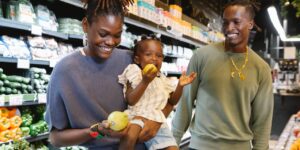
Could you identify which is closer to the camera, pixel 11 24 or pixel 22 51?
pixel 11 24

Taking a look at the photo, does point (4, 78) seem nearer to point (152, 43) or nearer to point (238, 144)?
point (152, 43)

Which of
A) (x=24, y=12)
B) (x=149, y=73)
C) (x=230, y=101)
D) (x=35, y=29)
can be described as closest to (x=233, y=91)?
(x=230, y=101)

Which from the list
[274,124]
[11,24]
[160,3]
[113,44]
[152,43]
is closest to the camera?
[113,44]

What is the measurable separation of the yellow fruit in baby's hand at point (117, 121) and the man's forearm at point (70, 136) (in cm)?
11

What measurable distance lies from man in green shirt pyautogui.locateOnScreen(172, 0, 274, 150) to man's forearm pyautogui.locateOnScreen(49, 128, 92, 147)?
122cm

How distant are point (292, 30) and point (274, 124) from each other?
52.6 feet

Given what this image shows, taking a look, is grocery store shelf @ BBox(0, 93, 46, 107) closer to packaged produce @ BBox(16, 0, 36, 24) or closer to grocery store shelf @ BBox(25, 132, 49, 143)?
grocery store shelf @ BBox(25, 132, 49, 143)

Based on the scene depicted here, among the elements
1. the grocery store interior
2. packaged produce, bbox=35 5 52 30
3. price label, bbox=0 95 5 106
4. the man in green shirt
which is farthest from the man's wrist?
packaged produce, bbox=35 5 52 30

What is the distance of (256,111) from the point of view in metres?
2.34

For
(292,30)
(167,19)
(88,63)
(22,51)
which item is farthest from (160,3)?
(292,30)

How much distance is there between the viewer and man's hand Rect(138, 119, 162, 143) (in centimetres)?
150

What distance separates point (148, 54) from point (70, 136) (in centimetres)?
70

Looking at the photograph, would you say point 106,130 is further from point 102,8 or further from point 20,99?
point 20,99

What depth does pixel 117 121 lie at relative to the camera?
3.99ft
